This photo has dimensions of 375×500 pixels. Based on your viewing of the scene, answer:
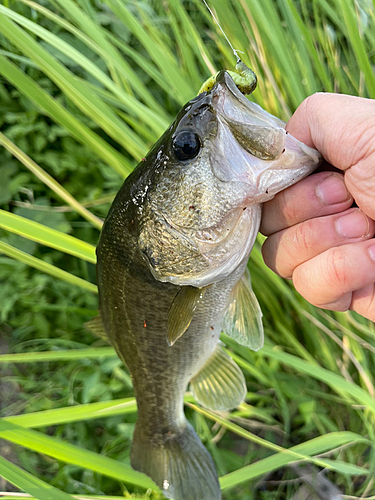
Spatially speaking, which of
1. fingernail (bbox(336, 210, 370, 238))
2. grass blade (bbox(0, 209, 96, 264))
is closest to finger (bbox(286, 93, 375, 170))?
fingernail (bbox(336, 210, 370, 238))

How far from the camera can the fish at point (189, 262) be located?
674 millimetres

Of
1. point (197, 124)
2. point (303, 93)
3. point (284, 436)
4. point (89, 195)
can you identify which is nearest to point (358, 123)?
point (197, 124)

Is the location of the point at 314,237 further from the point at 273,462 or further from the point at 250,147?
the point at 273,462

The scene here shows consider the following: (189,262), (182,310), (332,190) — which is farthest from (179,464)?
(332,190)

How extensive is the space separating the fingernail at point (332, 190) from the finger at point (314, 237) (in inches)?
1.9

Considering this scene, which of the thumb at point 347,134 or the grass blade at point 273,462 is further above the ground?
the thumb at point 347,134

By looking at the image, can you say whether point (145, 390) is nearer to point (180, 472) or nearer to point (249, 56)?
point (180, 472)

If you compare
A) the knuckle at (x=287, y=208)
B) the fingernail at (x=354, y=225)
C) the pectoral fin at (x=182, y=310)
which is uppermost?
the knuckle at (x=287, y=208)

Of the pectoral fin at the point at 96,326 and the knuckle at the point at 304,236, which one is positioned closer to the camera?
the knuckle at the point at 304,236

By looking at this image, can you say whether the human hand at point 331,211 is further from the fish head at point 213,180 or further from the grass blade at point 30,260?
the grass blade at point 30,260

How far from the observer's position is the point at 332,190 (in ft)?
2.51

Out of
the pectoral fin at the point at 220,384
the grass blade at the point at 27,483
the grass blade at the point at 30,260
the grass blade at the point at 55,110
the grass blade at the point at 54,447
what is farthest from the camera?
the pectoral fin at the point at 220,384

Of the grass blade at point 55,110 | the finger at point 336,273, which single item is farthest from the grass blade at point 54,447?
the grass blade at point 55,110

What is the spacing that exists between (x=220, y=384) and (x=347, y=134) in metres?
0.81
